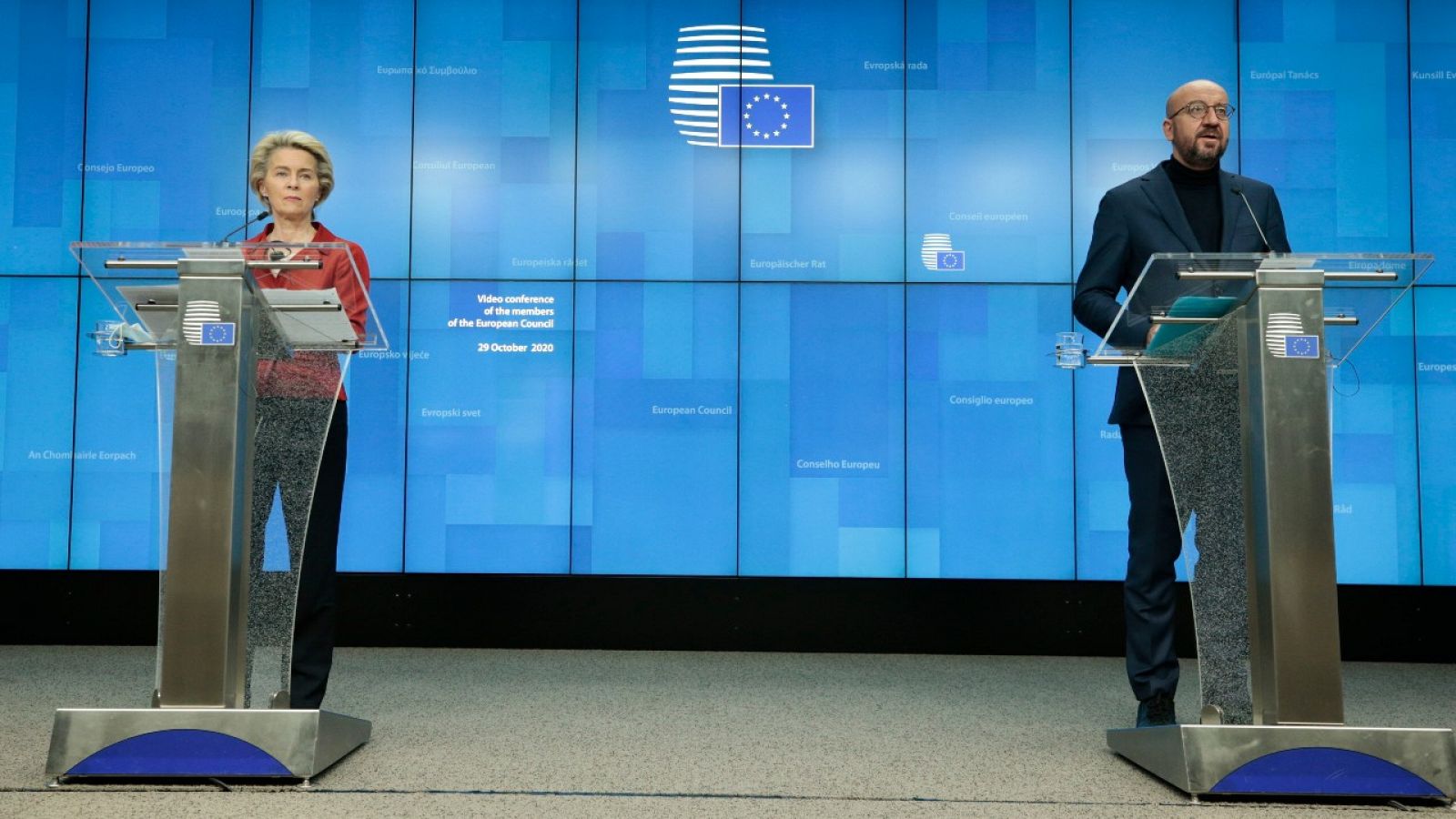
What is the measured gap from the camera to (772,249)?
4.48m

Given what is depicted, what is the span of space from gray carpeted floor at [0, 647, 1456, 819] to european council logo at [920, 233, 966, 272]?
1.50 m

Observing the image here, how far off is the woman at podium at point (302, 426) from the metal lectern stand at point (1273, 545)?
1.63 metres

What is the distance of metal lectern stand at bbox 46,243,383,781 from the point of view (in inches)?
80.5

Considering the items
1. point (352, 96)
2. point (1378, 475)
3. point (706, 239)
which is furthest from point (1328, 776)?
point (352, 96)

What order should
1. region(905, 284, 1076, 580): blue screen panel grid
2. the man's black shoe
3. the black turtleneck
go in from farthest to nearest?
region(905, 284, 1076, 580): blue screen panel grid, the black turtleneck, the man's black shoe

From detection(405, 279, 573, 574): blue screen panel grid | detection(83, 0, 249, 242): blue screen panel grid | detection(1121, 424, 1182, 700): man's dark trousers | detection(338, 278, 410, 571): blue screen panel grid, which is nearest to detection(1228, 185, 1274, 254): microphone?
detection(1121, 424, 1182, 700): man's dark trousers

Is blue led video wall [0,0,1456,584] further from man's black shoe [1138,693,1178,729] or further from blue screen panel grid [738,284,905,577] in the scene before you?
man's black shoe [1138,693,1178,729]

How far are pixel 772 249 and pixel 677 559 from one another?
126 cm

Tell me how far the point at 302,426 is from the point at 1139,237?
6.27ft

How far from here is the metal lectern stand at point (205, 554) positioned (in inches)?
80.5

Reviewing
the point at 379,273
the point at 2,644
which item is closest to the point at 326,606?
the point at 379,273

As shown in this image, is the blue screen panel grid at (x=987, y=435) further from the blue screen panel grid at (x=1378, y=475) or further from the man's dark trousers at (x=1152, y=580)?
the man's dark trousers at (x=1152, y=580)

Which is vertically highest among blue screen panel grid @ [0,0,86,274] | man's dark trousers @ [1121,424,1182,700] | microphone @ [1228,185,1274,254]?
blue screen panel grid @ [0,0,86,274]

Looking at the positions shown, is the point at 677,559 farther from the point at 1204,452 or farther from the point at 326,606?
the point at 1204,452
